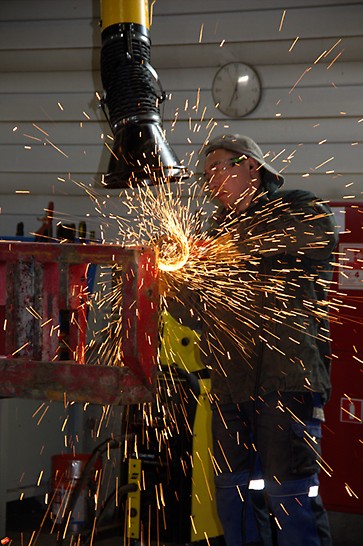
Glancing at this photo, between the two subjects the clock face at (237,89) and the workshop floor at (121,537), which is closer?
the workshop floor at (121,537)

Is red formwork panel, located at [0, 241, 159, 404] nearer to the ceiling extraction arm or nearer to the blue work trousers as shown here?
the ceiling extraction arm

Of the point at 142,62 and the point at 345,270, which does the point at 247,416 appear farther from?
the point at 142,62

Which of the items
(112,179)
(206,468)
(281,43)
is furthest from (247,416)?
(281,43)

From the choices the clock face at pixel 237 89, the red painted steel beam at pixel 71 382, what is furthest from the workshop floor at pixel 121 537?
the clock face at pixel 237 89

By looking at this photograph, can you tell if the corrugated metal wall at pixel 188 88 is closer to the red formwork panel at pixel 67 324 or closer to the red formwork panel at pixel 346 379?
the red formwork panel at pixel 346 379

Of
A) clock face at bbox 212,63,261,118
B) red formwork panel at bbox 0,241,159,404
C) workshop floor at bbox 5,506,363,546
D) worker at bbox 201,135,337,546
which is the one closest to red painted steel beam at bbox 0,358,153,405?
red formwork panel at bbox 0,241,159,404

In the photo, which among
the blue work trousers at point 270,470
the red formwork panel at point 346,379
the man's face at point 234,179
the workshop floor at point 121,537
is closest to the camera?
the blue work trousers at point 270,470

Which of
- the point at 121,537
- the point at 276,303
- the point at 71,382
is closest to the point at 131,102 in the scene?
the point at 276,303

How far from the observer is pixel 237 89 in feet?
20.6

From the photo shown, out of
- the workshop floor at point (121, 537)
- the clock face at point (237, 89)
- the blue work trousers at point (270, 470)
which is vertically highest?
the clock face at point (237, 89)

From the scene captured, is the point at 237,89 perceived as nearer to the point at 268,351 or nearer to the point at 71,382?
the point at 268,351

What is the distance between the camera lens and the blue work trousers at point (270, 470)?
415 cm

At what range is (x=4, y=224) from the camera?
6871mm

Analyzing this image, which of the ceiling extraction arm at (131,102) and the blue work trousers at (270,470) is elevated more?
the ceiling extraction arm at (131,102)
